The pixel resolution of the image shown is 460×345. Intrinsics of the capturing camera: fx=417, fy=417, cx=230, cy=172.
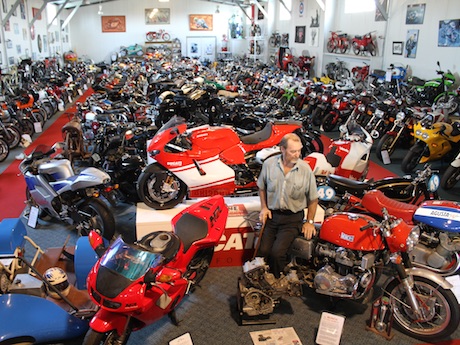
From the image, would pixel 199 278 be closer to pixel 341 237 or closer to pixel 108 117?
pixel 341 237

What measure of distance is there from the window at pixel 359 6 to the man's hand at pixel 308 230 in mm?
9743

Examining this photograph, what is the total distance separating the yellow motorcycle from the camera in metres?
5.80

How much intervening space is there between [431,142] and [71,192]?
4715 millimetres

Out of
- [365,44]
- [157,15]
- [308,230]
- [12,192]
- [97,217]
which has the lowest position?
[12,192]

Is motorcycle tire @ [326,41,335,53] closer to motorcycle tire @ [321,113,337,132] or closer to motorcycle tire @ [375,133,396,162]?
motorcycle tire @ [321,113,337,132]

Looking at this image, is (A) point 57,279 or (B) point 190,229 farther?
(B) point 190,229

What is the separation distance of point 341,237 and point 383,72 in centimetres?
811

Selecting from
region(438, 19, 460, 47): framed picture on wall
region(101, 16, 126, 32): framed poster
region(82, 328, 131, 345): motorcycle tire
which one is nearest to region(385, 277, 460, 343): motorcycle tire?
region(82, 328, 131, 345): motorcycle tire

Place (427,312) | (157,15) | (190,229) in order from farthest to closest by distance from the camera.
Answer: (157,15) < (190,229) < (427,312)

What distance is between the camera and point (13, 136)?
24.4ft

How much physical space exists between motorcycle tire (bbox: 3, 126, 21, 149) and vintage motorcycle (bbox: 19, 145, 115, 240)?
147 inches

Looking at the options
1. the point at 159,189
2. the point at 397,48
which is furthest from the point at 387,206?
the point at 397,48

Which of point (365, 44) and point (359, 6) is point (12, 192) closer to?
point (365, 44)

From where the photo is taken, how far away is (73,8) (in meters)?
22.3
